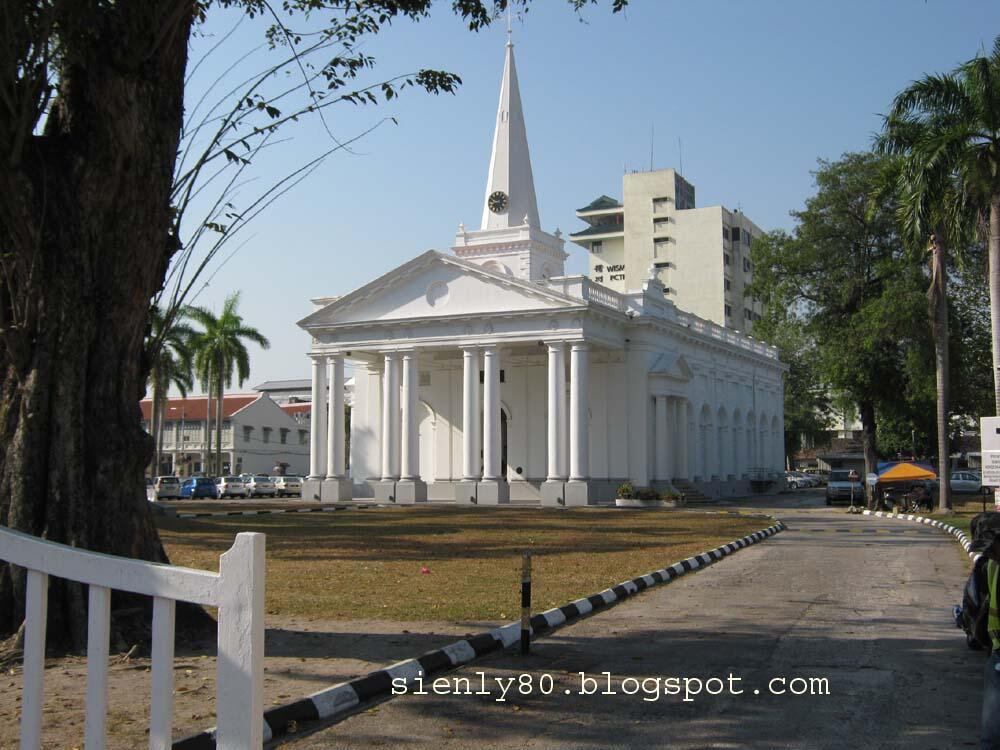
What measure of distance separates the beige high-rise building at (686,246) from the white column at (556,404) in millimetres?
45933

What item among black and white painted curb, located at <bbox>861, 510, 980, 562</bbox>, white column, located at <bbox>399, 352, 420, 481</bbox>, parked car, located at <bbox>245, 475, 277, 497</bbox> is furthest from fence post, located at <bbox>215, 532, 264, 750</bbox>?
parked car, located at <bbox>245, 475, 277, 497</bbox>

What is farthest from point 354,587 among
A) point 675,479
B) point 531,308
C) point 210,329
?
point 210,329

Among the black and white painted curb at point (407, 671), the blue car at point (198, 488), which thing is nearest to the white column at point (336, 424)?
the blue car at point (198, 488)

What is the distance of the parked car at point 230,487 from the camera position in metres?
52.8

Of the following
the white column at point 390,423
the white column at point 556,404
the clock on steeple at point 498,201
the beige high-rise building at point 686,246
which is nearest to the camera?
the white column at point 556,404

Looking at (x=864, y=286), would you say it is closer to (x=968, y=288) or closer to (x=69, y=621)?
(x=968, y=288)

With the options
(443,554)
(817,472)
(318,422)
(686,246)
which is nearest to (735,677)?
(443,554)

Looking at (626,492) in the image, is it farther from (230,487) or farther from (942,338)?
(230,487)

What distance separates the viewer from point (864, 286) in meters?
46.3

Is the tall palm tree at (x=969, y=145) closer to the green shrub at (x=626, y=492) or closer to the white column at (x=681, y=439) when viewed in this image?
the green shrub at (x=626, y=492)

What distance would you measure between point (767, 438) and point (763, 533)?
122 ft

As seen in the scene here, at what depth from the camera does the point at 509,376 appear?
150 feet

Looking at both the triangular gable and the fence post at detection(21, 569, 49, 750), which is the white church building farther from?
the fence post at detection(21, 569, 49, 750)

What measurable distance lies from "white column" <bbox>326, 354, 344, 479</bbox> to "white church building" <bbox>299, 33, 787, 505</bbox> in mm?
60
